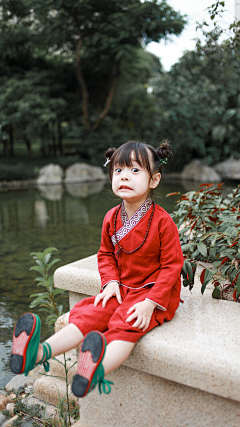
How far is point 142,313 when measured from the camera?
4.60 ft

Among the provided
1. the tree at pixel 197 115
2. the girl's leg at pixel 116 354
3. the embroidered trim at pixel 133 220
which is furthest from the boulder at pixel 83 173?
the girl's leg at pixel 116 354

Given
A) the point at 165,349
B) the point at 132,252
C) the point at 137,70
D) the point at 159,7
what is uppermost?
the point at 159,7

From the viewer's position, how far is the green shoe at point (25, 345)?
1.20 m

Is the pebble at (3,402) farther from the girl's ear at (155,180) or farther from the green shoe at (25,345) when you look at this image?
the girl's ear at (155,180)

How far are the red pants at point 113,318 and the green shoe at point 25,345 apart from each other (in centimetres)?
25

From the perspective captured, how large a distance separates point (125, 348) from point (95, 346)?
0.19 meters

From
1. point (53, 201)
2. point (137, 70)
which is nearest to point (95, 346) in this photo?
point (53, 201)

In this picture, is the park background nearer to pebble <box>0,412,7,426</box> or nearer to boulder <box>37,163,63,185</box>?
boulder <box>37,163,63,185</box>

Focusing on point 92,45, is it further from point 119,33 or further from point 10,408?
point 10,408

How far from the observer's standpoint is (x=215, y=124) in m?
16.2

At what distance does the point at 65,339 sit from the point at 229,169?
580 inches

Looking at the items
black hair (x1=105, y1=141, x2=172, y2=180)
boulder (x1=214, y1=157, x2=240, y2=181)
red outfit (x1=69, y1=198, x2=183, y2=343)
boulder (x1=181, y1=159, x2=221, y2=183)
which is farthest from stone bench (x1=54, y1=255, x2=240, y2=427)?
boulder (x1=214, y1=157, x2=240, y2=181)

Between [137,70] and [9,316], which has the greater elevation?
[137,70]

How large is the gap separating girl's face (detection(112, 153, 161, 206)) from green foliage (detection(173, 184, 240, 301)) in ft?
1.54
